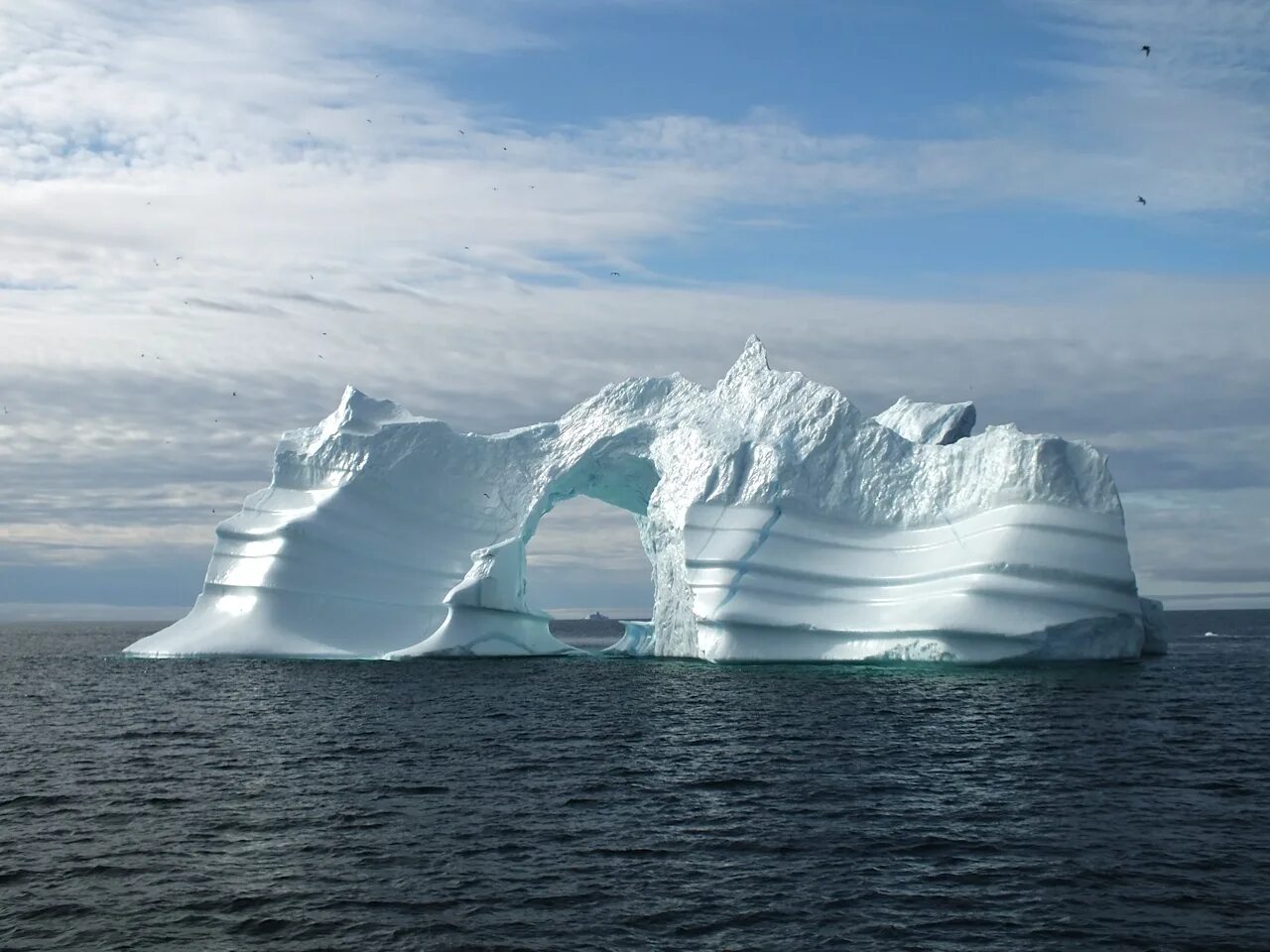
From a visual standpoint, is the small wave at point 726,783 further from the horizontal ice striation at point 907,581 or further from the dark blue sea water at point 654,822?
the horizontal ice striation at point 907,581

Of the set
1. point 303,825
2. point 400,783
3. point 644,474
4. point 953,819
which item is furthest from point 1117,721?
point 644,474

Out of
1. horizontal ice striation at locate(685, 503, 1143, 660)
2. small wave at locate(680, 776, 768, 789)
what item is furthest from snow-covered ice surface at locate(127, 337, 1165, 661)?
small wave at locate(680, 776, 768, 789)

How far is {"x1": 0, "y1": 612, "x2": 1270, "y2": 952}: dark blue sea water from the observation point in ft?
39.8

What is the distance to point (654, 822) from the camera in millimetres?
16469

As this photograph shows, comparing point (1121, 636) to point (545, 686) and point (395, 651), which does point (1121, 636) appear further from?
point (395, 651)

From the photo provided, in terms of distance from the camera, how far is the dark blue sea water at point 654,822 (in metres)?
12.1

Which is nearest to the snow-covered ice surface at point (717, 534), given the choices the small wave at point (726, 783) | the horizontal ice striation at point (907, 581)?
the horizontal ice striation at point (907, 581)

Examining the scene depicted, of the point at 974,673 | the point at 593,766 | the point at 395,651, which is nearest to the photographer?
the point at 593,766

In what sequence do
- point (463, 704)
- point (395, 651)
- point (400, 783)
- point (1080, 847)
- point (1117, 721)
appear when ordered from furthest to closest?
point (395, 651) < point (463, 704) < point (1117, 721) < point (400, 783) < point (1080, 847)

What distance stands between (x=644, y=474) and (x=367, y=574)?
11178 mm

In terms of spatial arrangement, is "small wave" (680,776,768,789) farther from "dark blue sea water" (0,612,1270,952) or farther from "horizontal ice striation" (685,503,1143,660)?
"horizontal ice striation" (685,503,1143,660)

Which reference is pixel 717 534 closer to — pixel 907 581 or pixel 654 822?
pixel 907 581

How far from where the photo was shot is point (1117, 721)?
78.6 feet

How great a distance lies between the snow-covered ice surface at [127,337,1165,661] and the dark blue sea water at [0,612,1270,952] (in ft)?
15.1
